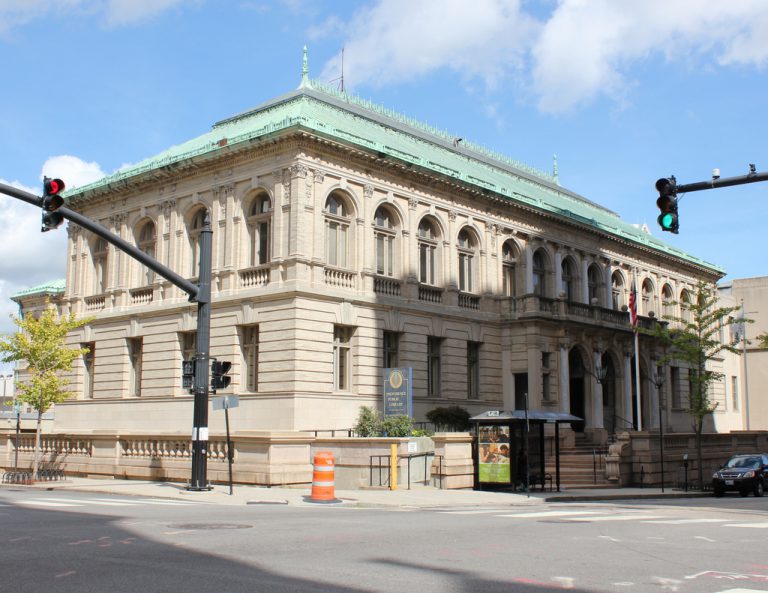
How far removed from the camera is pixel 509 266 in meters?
47.5

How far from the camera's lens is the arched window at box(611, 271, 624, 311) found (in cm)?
5484

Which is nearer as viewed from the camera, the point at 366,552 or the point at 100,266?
the point at 366,552

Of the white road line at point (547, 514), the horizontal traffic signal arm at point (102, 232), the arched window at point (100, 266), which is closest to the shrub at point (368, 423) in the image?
the horizontal traffic signal arm at point (102, 232)

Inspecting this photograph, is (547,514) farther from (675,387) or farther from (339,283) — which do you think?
(675,387)

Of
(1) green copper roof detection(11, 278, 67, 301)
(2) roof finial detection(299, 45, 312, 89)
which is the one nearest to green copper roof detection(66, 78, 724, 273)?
(2) roof finial detection(299, 45, 312, 89)

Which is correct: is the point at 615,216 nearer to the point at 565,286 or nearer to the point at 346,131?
the point at 565,286

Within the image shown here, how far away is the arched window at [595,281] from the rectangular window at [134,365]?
82.6 ft

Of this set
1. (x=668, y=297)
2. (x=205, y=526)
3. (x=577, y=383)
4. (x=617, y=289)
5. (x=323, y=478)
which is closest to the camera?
(x=205, y=526)

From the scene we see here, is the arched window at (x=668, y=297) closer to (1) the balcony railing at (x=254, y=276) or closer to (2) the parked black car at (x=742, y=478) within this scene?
(2) the parked black car at (x=742, y=478)

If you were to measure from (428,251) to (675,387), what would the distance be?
2388 centimetres

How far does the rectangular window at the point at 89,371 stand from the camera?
148ft

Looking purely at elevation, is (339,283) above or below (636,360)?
above

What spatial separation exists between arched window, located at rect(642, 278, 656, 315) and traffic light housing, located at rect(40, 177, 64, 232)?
44980mm

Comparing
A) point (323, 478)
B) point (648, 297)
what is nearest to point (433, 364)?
point (323, 478)
